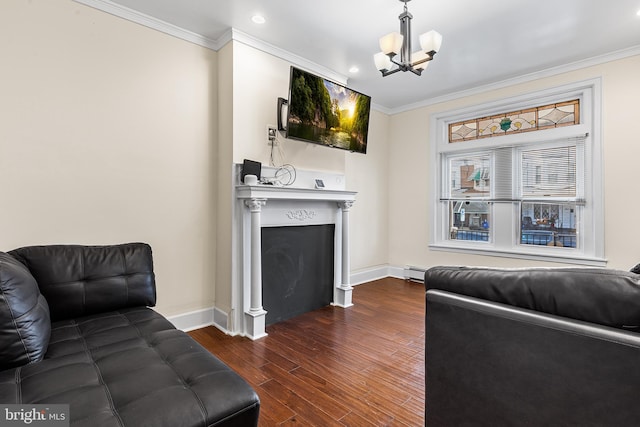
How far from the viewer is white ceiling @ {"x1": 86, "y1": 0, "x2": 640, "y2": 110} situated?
248 centimetres

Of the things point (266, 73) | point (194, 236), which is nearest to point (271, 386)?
point (194, 236)

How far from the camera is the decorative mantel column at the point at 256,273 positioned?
9.02ft

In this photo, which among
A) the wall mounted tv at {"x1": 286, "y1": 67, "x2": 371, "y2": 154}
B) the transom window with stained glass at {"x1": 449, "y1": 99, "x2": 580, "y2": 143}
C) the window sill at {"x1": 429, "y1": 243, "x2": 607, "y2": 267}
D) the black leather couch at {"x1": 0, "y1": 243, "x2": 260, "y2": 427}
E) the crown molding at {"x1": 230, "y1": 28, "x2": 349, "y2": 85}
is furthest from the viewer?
the transom window with stained glass at {"x1": 449, "y1": 99, "x2": 580, "y2": 143}

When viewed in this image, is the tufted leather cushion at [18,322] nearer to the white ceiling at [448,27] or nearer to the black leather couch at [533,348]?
the black leather couch at [533,348]

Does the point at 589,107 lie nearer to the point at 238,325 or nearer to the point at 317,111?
the point at 317,111

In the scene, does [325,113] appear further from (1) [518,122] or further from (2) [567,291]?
(2) [567,291]

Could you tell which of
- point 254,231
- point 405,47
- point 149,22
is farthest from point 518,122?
point 149,22

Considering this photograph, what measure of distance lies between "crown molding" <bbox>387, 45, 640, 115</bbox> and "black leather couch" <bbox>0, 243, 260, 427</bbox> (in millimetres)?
4487

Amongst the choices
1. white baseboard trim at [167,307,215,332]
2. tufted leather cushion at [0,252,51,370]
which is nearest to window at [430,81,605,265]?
white baseboard trim at [167,307,215,332]

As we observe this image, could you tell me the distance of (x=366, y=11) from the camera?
2.57 meters

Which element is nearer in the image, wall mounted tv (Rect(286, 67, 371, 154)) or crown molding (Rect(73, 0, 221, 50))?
crown molding (Rect(73, 0, 221, 50))

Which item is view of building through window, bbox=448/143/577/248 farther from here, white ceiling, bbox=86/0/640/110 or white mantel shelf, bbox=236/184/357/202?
white mantel shelf, bbox=236/184/357/202

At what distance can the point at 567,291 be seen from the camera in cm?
105

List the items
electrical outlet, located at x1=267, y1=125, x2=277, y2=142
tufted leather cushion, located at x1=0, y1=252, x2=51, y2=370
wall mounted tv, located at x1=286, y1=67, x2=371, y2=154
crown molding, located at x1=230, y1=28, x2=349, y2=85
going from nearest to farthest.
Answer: tufted leather cushion, located at x1=0, y1=252, x2=51, y2=370 → crown molding, located at x1=230, y1=28, x2=349, y2=85 → wall mounted tv, located at x1=286, y1=67, x2=371, y2=154 → electrical outlet, located at x1=267, y1=125, x2=277, y2=142
